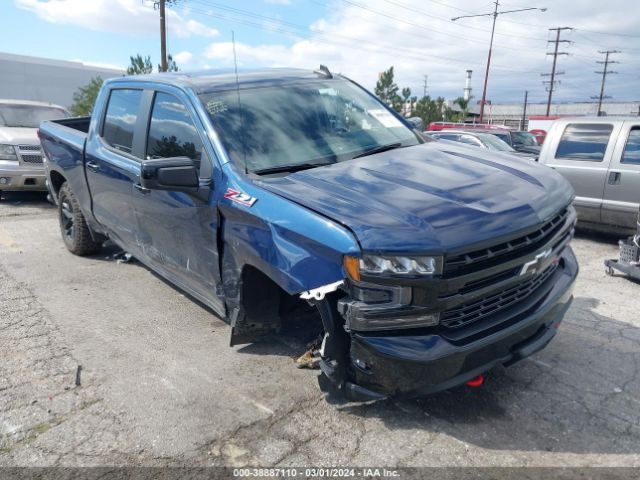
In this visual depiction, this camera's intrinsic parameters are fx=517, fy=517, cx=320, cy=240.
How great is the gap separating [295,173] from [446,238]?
107 cm

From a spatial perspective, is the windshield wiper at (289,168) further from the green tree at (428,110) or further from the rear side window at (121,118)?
the green tree at (428,110)

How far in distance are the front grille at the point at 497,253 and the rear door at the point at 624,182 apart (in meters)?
4.52

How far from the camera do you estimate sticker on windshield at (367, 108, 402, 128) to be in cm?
402

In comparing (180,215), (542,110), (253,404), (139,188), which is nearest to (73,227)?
(139,188)

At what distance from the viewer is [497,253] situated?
2.50 meters

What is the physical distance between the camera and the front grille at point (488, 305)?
8.13 feet

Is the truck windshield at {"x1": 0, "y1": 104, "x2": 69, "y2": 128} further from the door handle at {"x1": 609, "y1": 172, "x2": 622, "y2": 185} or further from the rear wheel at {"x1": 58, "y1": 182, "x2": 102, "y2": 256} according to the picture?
the door handle at {"x1": 609, "y1": 172, "x2": 622, "y2": 185}

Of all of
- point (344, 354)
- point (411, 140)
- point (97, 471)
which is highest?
point (411, 140)

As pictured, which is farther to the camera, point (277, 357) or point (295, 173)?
point (277, 357)

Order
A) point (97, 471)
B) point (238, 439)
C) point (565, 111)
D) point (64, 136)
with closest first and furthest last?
point (97, 471)
point (238, 439)
point (64, 136)
point (565, 111)

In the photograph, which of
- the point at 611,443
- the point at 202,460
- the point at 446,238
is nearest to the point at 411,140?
the point at 446,238

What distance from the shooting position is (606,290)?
5078 millimetres

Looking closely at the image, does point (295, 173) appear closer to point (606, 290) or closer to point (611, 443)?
point (611, 443)

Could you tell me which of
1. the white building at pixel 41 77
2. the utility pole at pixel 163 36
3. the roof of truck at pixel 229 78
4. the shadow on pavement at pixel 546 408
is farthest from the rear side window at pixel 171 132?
the white building at pixel 41 77
